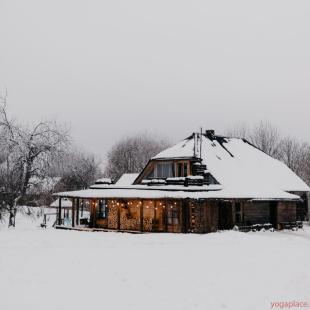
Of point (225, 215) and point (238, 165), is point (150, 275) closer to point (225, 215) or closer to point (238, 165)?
point (225, 215)

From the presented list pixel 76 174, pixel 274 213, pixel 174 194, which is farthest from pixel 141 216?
pixel 76 174

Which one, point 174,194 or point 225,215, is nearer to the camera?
point 174,194

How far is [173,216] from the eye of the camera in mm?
33031

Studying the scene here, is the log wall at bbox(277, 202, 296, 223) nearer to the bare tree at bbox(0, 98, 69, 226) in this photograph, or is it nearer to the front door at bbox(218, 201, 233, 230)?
the front door at bbox(218, 201, 233, 230)

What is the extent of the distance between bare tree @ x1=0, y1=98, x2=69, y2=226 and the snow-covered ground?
10830mm

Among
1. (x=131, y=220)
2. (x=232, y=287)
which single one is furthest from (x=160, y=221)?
(x=232, y=287)

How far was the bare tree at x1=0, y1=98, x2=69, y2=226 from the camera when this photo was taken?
3328 cm

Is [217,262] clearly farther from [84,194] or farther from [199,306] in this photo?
[84,194]

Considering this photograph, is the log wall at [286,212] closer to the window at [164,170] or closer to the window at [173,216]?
the window at [173,216]

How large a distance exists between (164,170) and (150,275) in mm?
21918

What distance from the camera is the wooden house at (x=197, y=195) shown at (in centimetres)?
3150

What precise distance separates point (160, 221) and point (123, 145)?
176 feet

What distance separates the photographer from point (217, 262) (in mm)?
17719

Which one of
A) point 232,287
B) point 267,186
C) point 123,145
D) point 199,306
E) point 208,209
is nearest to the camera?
point 199,306
